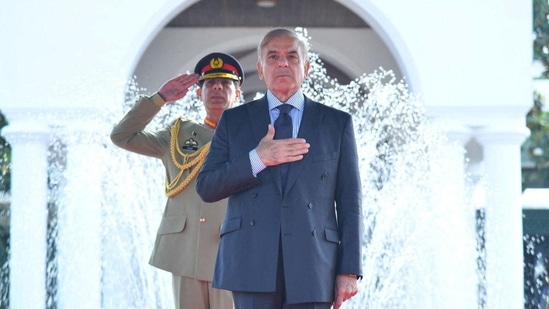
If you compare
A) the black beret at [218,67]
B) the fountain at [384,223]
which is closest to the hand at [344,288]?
the black beret at [218,67]

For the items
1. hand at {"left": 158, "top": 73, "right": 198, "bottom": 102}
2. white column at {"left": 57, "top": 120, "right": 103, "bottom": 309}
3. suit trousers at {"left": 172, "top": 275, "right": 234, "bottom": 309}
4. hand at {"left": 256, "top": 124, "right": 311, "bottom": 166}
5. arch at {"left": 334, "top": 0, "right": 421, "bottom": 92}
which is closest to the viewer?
hand at {"left": 256, "top": 124, "right": 311, "bottom": 166}

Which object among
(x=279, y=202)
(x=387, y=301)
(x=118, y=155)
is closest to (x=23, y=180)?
(x=118, y=155)

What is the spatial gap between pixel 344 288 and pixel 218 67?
4.61ft

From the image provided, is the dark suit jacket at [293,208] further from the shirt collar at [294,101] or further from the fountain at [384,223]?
the fountain at [384,223]

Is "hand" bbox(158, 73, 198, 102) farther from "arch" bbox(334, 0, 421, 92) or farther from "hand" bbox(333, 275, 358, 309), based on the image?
"arch" bbox(334, 0, 421, 92)

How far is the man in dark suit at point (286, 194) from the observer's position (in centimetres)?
305

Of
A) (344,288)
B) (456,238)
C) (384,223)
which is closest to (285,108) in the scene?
(344,288)

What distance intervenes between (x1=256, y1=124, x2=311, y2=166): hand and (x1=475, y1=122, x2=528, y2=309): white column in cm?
601

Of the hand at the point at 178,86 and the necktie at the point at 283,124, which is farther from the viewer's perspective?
the hand at the point at 178,86

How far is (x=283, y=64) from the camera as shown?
10.4 feet

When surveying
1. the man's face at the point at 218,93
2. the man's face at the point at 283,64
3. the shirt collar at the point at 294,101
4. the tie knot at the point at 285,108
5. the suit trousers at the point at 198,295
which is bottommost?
the suit trousers at the point at 198,295

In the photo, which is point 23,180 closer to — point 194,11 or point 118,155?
point 118,155

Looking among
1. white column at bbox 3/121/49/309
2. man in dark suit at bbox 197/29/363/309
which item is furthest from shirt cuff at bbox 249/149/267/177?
white column at bbox 3/121/49/309

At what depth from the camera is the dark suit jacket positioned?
3.05 meters
